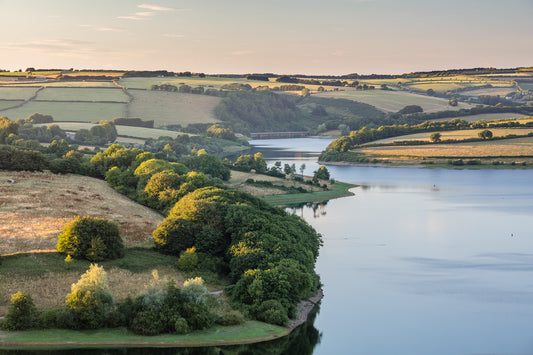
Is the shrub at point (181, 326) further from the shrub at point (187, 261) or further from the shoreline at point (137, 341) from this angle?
the shrub at point (187, 261)

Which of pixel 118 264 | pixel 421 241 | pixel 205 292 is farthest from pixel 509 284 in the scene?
pixel 118 264

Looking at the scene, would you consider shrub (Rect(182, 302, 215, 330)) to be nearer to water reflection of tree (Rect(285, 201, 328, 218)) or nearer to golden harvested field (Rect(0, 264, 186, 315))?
golden harvested field (Rect(0, 264, 186, 315))

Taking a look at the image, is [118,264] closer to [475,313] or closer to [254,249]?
[254,249]

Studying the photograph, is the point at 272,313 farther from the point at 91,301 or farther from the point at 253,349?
the point at 91,301

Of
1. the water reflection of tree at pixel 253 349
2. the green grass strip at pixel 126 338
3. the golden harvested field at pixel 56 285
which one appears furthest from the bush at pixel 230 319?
the golden harvested field at pixel 56 285

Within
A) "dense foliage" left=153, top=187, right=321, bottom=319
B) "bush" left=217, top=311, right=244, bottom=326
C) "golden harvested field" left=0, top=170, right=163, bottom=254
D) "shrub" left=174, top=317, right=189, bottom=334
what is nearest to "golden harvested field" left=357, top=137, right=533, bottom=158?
"golden harvested field" left=0, top=170, right=163, bottom=254

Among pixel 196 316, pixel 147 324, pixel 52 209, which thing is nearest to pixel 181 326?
pixel 196 316
